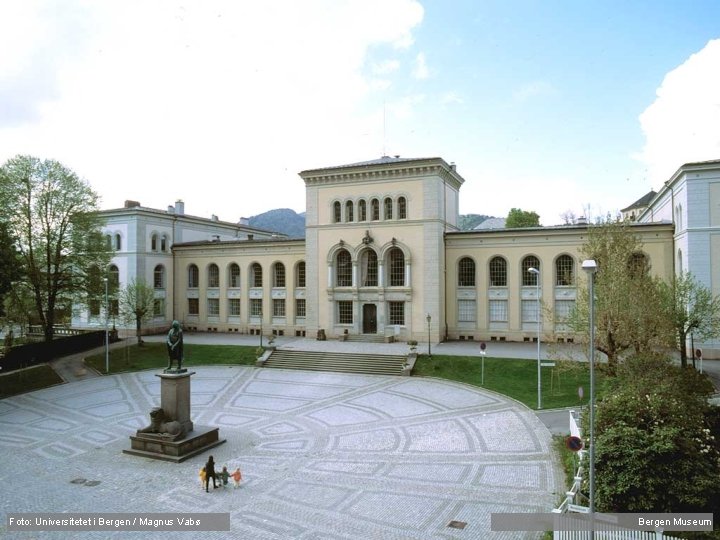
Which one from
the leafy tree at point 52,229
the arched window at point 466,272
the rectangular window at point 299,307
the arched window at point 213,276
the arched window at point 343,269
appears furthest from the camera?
the arched window at point 213,276

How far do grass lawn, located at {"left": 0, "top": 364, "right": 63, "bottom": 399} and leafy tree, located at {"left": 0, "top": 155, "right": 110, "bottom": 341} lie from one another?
544 cm

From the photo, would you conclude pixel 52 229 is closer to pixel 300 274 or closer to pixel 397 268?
pixel 300 274

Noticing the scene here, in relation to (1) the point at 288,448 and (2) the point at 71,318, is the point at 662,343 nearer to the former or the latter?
(1) the point at 288,448

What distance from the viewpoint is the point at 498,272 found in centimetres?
4378

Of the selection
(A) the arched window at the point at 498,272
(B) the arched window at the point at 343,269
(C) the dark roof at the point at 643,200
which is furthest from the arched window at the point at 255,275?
(C) the dark roof at the point at 643,200

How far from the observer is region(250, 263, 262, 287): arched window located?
5228 centimetres

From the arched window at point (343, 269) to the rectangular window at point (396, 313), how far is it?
4495mm

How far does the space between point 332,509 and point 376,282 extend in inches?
1201

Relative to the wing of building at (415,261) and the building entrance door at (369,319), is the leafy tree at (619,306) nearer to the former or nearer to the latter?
the wing of building at (415,261)

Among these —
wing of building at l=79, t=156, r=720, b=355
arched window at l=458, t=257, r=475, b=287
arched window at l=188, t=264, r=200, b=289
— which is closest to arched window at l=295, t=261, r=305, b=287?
wing of building at l=79, t=156, r=720, b=355

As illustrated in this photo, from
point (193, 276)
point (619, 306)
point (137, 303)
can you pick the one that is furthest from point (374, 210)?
point (619, 306)

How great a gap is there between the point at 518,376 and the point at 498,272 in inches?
547

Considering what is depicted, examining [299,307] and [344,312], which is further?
[299,307]

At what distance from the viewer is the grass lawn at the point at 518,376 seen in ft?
87.8
